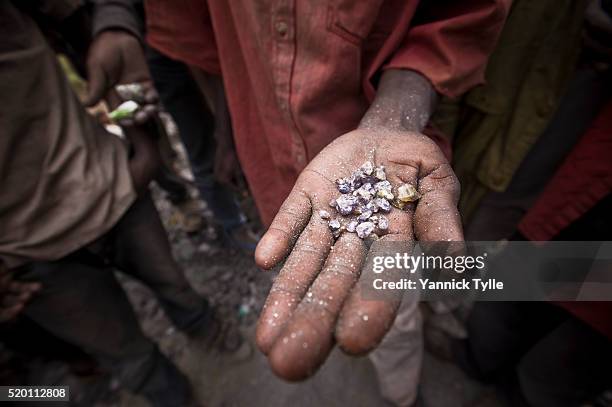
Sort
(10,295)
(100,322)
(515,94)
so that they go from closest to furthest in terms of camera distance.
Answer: (10,295)
(515,94)
(100,322)

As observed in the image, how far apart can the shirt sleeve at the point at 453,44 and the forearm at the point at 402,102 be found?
27 millimetres

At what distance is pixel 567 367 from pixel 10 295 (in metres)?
2.29

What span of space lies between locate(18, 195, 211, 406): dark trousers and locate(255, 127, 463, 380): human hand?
107 cm

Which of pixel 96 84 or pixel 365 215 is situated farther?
pixel 96 84

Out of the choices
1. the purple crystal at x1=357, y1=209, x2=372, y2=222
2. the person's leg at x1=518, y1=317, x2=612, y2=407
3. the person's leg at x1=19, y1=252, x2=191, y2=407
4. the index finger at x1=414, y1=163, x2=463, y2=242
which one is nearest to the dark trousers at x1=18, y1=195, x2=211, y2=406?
the person's leg at x1=19, y1=252, x2=191, y2=407

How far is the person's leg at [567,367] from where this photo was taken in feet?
4.33

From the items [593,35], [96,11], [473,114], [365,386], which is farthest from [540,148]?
[96,11]

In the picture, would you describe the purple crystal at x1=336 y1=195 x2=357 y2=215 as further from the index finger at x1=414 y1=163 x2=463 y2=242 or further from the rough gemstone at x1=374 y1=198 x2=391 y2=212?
the index finger at x1=414 y1=163 x2=463 y2=242

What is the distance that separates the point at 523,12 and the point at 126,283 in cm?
288

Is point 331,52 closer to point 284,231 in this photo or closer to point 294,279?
point 284,231

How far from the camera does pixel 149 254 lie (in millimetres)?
1624

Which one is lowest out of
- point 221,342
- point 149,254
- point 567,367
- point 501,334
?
point 221,342

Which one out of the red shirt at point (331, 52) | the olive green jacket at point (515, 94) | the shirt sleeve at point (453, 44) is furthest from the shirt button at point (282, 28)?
the olive green jacket at point (515, 94)

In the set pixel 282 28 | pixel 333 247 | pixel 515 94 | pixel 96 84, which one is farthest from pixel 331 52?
pixel 96 84
